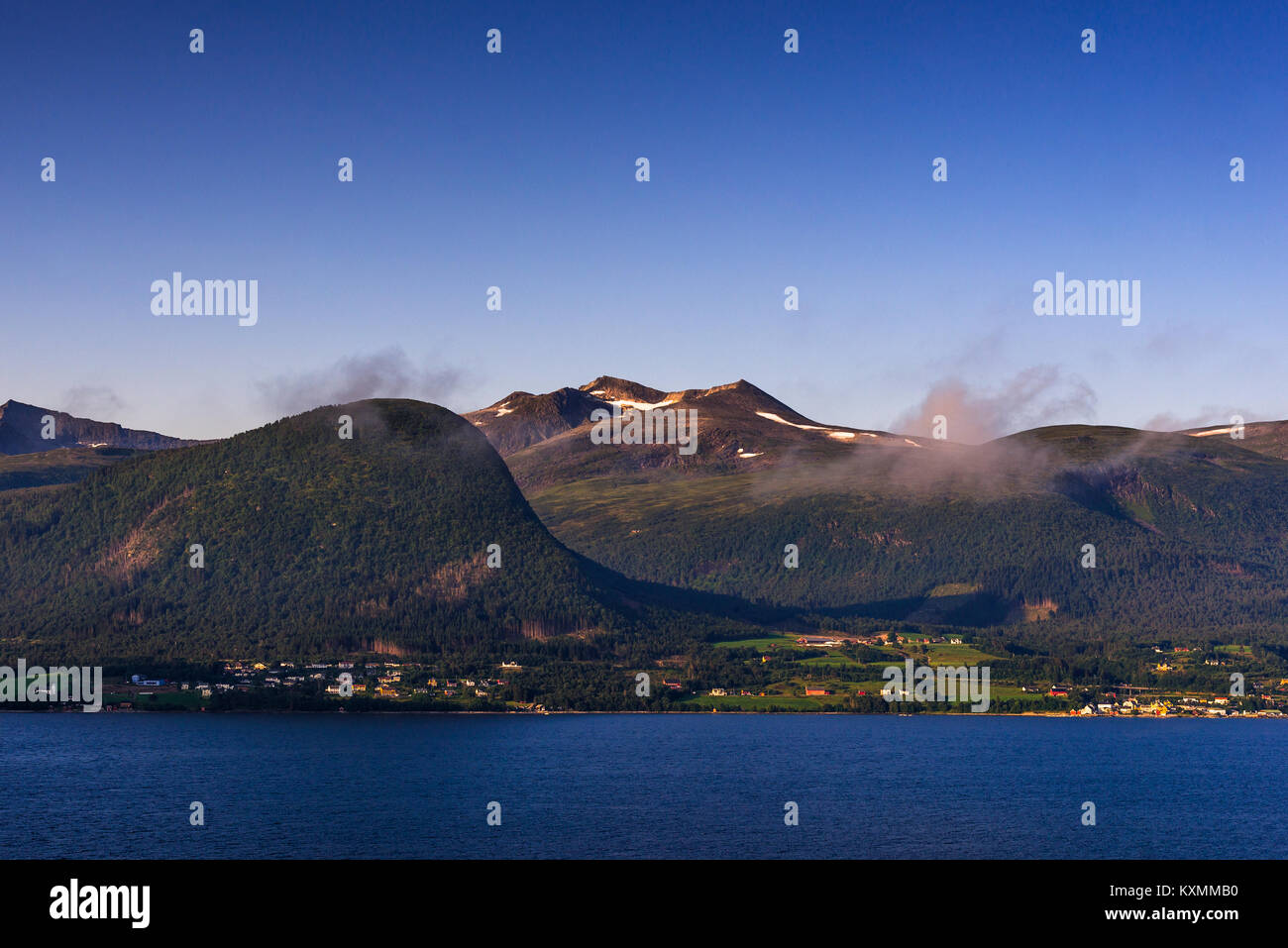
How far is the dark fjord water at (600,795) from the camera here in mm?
117312

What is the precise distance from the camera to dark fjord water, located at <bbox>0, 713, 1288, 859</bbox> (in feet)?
385

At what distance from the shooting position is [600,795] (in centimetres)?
14150
